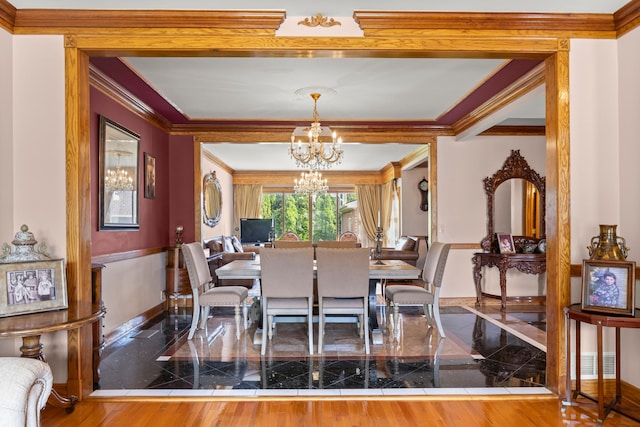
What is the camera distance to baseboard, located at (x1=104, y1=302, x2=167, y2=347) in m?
4.11

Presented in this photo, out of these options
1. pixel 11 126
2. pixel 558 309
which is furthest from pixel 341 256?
pixel 11 126

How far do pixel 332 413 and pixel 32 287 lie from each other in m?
1.92

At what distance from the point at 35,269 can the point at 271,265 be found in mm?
1788

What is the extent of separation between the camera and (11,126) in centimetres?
274

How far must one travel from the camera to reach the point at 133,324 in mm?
4656

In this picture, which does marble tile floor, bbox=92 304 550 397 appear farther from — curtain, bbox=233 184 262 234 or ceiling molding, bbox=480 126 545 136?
curtain, bbox=233 184 262 234

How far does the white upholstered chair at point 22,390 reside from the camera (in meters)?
1.68

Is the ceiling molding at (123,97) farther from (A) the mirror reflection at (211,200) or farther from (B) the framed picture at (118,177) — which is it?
(A) the mirror reflection at (211,200)

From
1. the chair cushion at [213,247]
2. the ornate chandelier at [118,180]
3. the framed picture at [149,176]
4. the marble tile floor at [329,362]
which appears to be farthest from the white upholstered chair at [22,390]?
the chair cushion at [213,247]

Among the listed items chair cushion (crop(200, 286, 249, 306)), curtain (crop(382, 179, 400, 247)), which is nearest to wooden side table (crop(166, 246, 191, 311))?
chair cushion (crop(200, 286, 249, 306))

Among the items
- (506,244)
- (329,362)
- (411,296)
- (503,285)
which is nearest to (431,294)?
(411,296)

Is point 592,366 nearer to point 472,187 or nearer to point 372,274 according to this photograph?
point 372,274

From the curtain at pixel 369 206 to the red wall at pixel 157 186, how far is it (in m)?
6.13

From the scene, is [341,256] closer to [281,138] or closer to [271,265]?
[271,265]
